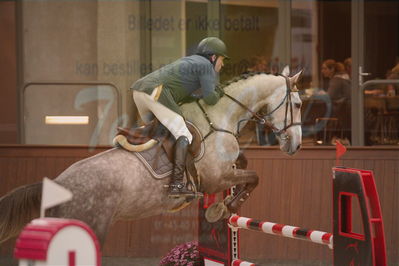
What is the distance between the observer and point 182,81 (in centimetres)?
631

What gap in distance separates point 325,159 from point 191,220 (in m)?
1.52

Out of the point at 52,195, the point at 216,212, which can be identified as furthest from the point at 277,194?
the point at 52,195

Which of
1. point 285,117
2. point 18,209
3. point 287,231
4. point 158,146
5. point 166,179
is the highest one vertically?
point 285,117

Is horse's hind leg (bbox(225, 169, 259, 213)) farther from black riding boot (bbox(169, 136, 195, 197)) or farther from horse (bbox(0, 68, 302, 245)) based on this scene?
black riding boot (bbox(169, 136, 195, 197))

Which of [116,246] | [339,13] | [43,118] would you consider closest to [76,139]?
[43,118]

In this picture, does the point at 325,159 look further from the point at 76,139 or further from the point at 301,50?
the point at 76,139

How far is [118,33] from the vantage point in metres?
8.94

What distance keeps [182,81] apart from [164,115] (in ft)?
0.98

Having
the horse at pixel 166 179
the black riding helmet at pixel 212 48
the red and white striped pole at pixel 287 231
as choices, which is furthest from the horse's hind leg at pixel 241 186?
the black riding helmet at pixel 212 48

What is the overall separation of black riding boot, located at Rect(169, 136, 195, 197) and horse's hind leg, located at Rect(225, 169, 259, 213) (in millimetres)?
555

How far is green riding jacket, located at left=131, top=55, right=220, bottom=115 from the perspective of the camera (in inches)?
247

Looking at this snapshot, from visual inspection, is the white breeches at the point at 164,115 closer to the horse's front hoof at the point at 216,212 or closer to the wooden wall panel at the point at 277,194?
the horse's front hoof at the point at 216,212

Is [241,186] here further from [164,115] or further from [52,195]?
[52,195]

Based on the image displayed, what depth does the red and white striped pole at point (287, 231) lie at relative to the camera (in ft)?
20.1
